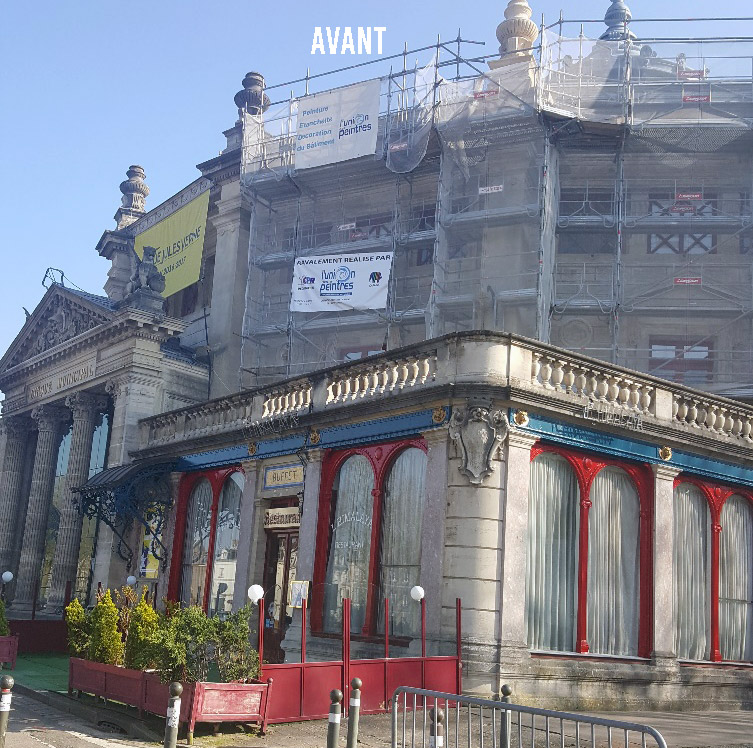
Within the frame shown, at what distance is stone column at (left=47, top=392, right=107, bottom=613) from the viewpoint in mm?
30484

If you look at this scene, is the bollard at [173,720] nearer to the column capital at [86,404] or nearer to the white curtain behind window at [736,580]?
the white curtain behind window at [736,580]

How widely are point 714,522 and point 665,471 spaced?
6.43ft

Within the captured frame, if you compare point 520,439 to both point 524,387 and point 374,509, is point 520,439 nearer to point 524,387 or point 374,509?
point 524,387

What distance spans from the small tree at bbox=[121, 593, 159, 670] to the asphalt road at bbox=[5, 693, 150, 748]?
104 cm

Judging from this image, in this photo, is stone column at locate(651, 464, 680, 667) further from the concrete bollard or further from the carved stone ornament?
the concrete bollard

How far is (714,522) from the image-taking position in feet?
65.7

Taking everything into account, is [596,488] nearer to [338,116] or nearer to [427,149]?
[427,149]

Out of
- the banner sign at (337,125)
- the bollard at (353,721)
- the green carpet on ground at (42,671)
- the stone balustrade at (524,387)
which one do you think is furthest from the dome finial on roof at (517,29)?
the bollard at (353,721)

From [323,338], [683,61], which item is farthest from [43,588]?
[683,61]

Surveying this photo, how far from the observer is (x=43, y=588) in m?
35.0

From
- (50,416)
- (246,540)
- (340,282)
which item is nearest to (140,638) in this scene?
(246,540)

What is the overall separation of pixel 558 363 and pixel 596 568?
392 cm

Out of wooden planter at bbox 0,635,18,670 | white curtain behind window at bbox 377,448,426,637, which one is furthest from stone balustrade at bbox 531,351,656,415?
wooden planter at bbox 0,635,18,670

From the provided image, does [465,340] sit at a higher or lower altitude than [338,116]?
lower
